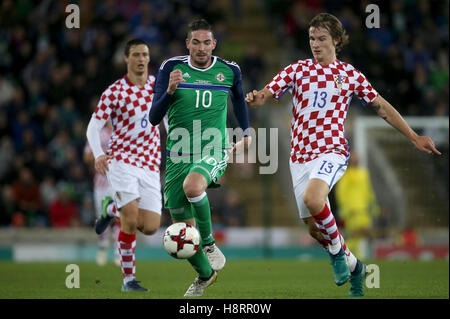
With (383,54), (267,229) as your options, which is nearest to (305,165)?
(267,229)

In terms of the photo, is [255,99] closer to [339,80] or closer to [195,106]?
[195,106]

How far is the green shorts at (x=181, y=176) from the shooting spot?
321 inches

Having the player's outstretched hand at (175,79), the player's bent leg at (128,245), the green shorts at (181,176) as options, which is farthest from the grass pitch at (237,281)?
the player's outstretched hand at (175,79)

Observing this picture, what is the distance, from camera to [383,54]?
19.2 metres

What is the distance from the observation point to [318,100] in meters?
8.22

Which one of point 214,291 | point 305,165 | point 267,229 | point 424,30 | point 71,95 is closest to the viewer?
point 305,165

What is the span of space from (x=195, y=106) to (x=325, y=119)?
1271mm

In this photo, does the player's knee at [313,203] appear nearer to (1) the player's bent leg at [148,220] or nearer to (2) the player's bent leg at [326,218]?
(2) the player's bent leg at [326,218]

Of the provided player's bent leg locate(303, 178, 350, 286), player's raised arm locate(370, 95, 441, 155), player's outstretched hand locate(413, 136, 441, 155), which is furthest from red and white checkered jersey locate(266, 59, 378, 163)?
player's outstretched hand locate(413, 136, 441, 155)

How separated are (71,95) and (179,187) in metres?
10.9

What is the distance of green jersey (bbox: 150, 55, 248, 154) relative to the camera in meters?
8.25

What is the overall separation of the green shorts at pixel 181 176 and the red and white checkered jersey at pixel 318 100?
29.9 inches

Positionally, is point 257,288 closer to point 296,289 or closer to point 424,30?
point 296,289

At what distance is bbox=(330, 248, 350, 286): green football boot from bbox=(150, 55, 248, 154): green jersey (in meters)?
1.51
